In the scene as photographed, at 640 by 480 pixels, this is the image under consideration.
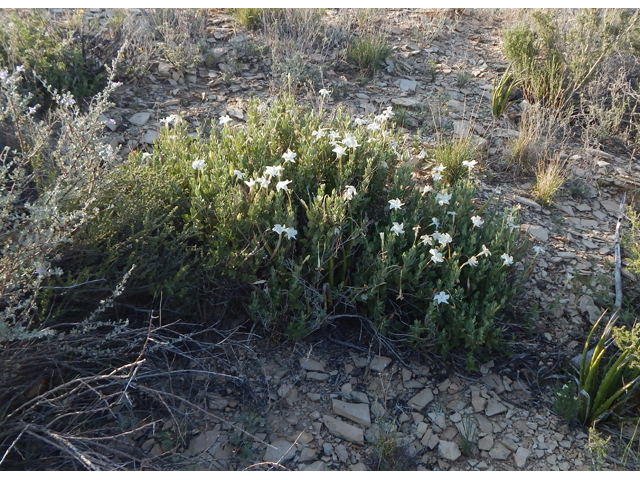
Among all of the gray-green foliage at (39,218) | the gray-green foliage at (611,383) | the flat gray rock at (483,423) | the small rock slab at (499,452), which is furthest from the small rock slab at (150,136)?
the gray-green foliage at (611,383)

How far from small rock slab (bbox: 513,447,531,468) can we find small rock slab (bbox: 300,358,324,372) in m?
1.08

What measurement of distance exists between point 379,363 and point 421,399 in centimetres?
30

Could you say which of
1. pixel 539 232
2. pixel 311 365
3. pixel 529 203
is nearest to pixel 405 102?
pixel 529 203

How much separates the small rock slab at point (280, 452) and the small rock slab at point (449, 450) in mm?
737

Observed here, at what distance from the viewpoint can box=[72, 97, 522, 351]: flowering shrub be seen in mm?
3012

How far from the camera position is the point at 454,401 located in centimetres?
304

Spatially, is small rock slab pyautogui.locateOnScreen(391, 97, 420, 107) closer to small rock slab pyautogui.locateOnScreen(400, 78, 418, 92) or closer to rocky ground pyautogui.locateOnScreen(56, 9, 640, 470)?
small rock slab pyautogui.locateOnScreen(400, 78, 418, 92)

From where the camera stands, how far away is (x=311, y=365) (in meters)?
3.12

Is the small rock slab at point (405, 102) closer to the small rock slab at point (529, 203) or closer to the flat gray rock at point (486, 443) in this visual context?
the small rock slab at point (529, 203)

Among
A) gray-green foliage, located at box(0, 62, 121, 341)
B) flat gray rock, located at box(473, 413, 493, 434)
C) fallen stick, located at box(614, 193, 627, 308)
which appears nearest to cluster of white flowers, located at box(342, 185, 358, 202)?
gray-green foliage, located at box(0, 62, 121, 341)

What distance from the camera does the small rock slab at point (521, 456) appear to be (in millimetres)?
2781

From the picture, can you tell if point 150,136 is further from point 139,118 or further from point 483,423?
point 483,423

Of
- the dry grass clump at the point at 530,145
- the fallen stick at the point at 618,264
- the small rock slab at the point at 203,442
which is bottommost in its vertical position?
the small rock slab at the point at 203,442

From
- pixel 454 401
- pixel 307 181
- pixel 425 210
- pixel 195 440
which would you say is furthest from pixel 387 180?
pixel 195 440
